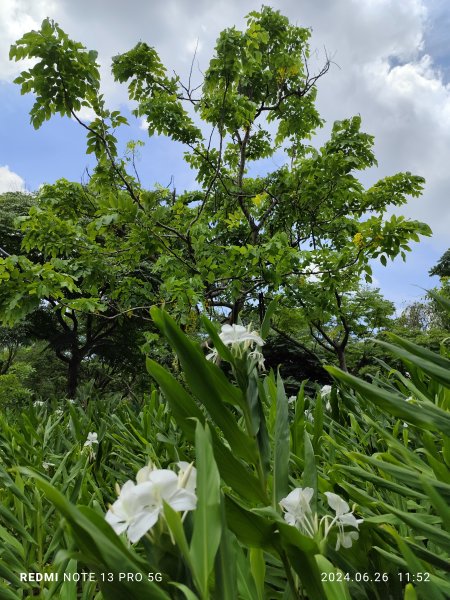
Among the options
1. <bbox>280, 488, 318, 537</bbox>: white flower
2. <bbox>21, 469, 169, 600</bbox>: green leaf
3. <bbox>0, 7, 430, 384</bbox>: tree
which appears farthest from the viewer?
<bbox>0, 7, 430, 384</bbox>: tree

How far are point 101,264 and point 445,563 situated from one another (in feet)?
15.6

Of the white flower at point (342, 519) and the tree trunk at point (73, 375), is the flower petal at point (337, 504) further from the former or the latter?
the tree trunk at point (73, 375)

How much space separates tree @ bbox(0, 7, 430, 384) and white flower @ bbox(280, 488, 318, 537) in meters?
3.38

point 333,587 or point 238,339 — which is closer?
point 333,587

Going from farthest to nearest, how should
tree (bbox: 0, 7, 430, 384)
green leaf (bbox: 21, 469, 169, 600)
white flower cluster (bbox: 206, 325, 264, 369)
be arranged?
tree (bbox: 0, 7, 430, 384) → white flower cluster (bbox: 206, 325, 264, 369) → green leaf (bbox: 21, 469, 169, 600)

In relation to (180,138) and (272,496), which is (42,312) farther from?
(272,496)

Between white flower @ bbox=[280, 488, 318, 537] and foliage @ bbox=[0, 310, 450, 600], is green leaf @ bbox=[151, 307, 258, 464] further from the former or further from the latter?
white flower @ bbox=[280, 488, 318, 537]

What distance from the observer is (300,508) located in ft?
1.71

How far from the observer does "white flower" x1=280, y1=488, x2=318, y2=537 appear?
0.51m

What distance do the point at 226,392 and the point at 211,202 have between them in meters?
6.24

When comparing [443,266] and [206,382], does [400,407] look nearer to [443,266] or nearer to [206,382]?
[206,382]

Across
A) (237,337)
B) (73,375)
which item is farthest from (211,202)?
(73,375)

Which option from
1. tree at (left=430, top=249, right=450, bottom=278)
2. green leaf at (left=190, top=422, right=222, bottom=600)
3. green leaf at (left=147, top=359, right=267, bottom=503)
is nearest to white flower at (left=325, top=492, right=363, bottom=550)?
green leaf at (left=147, top=359, right=267, bottom=503)

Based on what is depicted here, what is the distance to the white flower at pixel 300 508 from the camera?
51cm
